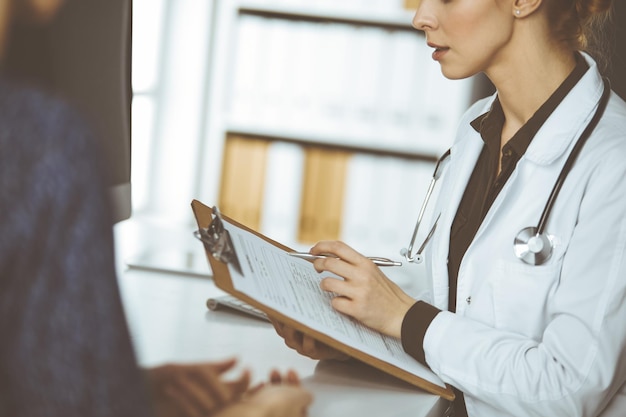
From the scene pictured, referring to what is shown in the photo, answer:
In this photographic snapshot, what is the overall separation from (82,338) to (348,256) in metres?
0.59

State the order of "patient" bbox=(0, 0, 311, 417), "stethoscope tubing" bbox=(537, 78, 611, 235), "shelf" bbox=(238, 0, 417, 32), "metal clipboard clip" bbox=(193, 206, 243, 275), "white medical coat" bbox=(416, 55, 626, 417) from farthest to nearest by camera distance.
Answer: "shelf" bbox=(238, 0, 417, 32)
"stethoscope tubing" bbox=(537, 78, 611, 235)
"white medical coat" bbox=(416, 55, 626, 417)
"metal clipboard clip" bbox=(193, 206, 243, 275)
"patient" bbox=(0, 0, 311, 417)

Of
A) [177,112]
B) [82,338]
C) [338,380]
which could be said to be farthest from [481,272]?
[177,112]

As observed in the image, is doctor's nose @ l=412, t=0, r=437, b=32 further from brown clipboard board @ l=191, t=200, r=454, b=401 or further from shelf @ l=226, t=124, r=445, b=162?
shelf @ l=226, t=124, r=445, b=162

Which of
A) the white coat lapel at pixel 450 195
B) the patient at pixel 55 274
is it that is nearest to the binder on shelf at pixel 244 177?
the white coat lapel at pixel 450 195

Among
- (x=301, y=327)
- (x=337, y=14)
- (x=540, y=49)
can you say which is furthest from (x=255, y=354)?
(x=337, y=14)

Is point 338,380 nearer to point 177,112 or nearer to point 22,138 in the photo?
point 22,138

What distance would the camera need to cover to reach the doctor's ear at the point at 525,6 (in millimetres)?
1128

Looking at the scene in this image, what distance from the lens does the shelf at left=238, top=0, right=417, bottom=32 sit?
2850mm

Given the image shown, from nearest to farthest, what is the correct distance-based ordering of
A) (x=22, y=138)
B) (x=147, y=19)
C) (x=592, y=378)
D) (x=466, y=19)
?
(x=22, y=138), (x=592, y=378), (x=466, y=19), (x=147, y=19)

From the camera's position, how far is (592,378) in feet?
2.86

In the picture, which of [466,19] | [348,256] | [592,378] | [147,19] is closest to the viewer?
[592,378]

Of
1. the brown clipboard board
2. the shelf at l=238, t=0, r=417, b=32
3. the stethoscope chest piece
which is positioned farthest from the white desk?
the shelf at l=238, t=0, r=417, b=32

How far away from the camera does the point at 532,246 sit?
96 cm

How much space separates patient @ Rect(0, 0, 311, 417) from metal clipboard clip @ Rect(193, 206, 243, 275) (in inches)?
13.5
